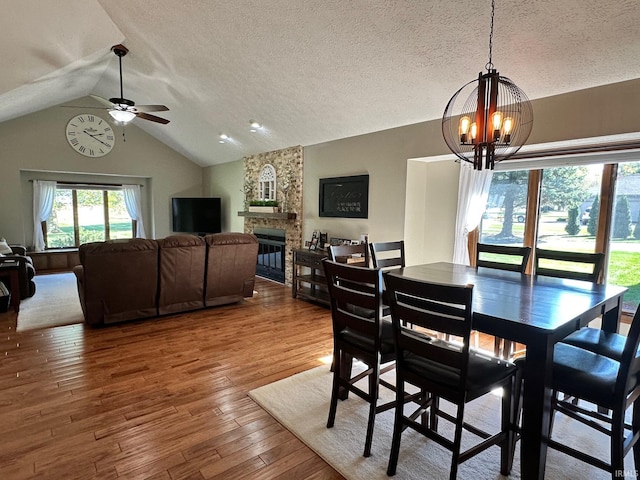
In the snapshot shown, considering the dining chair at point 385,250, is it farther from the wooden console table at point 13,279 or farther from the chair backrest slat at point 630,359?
the wooden console table at point 13,279

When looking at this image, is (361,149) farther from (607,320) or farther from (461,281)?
(607,320)

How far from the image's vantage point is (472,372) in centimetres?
183

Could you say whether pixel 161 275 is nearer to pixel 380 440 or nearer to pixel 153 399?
pixel 153 399

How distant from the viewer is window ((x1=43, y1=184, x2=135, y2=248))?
7789 millimetres

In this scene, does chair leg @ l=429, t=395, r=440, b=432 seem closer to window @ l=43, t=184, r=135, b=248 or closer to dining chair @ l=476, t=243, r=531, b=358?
dining chair @ l=476, t=243, r=531, b=358

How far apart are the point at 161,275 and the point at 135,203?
515 centimetres

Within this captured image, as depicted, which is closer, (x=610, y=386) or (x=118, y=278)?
(x=610, y=386)

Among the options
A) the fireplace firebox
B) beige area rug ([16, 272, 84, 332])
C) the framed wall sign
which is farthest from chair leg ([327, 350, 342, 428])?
the fireplace firebox

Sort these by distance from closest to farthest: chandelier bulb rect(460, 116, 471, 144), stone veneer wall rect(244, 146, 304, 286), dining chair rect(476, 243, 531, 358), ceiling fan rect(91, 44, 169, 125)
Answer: chandelier bulb rect(460, 116, 471, 144) < dining chair rect(476, 243, 531, 358) < ceiling fan rect(91, 44, 169, 125) < stone veneer wall rect(244, 146, 304, 286)

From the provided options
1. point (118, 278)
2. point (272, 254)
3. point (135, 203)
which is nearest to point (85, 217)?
point (135, 203)

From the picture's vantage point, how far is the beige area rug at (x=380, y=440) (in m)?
1.95

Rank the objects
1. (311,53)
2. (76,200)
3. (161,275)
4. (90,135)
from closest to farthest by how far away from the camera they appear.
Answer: (311,53) < (161,275) < (90,135) < (76,200)

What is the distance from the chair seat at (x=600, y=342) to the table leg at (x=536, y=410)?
774 mm

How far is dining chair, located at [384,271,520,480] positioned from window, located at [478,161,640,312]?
2600mm
